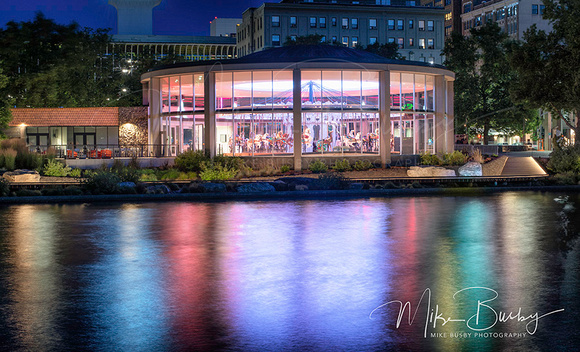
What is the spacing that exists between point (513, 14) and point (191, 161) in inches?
4250

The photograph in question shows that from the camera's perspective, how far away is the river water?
770 cm

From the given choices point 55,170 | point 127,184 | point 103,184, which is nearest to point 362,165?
point 127,184

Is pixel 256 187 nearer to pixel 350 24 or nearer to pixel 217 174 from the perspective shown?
pixel 217 174

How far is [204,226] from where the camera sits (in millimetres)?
17688

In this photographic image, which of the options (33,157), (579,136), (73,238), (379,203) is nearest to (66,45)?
(33,157)

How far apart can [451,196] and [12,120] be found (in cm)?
4232

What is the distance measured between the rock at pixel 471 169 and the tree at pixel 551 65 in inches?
254

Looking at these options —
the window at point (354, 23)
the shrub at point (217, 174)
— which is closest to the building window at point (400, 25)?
the window at point (354, 23)

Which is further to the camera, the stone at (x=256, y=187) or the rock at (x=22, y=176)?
the rock at (x=22, y=176)

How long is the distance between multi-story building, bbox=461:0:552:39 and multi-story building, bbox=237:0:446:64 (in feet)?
40.1

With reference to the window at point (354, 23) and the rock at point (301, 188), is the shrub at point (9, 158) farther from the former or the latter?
the window at point (354, 23)

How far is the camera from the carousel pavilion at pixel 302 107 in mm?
42719

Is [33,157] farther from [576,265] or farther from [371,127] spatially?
[576,265]

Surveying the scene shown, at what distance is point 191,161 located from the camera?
39000 mm
